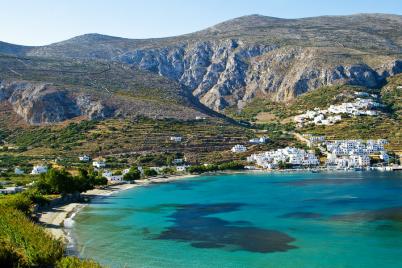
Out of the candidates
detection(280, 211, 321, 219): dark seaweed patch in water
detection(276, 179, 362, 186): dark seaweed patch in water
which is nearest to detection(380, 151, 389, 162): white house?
detection(276, 179, 362, 186): dark seaweed patch in water

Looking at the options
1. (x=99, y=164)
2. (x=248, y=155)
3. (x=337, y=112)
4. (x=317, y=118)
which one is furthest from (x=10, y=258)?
(x=337, y=112)

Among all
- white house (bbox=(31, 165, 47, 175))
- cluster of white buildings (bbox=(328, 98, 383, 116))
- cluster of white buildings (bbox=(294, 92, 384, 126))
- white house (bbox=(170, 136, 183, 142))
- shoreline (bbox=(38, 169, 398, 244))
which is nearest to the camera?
shoreline (bbox=(38, 169, 398, 244))

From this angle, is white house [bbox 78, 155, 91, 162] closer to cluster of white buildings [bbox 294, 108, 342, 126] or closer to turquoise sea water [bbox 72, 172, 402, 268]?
turquoise sea water [bbox 72, 172, 402, 268]

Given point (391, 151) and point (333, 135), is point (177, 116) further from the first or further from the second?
point (391, 151)

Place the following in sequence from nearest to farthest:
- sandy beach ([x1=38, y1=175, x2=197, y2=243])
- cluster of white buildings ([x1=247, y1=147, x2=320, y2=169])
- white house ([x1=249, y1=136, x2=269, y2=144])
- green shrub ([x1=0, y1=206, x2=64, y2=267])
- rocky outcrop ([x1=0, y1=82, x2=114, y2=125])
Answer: green shrub ([x1=0, y1=206, x2=64, y2=267]), sandy beach ([x1=38, y1=175, x2=197, y2=243]), cluster of white buildings ([x1=247, y1=147, x2=320, y2=169]), white house ([x1=249, y1=136, x2=269, y2=144]), rocky outcrop ([x1=0, y1=82, x2=114, y2=125])

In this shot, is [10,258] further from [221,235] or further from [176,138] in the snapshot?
[176,138]

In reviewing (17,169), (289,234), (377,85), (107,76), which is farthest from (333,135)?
(289,234)
